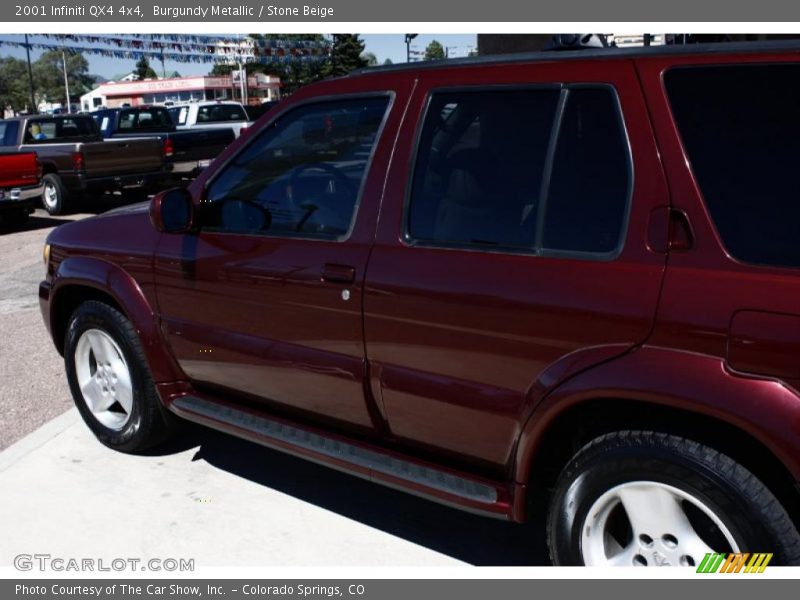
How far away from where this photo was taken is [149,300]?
13.5 feet

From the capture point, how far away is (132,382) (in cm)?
431

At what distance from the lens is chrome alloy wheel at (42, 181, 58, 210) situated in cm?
1490

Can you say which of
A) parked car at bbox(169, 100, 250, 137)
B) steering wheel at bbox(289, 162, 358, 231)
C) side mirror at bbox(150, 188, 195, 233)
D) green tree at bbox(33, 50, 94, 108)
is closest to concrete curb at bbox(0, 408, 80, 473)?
side mirror at bbox(150, 188, 195, 233)

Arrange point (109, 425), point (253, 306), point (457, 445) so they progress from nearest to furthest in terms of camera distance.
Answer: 1. point (457, 445)
2. point (253, 306)
3. point (109, 425)

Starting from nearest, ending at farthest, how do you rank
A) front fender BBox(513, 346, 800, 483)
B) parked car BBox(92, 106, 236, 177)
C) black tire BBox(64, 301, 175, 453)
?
1. front fender BBox(513, 346, 800, 483)
2. black tire BBox(64, 301, 175, 453)
3. parked car BBox(92, 106, 236, 177)

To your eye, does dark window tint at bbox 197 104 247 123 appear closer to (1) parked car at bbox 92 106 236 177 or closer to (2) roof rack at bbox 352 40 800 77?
(1) parked car at bbox 92 106 236 177

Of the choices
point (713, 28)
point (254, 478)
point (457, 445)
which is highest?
point (713, 28)

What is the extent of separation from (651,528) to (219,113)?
21.2 m

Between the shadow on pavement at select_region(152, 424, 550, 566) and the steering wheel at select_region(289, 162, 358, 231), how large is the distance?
1.36 metres

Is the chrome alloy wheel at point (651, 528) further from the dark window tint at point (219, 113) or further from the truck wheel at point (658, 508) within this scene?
the dark window tint at point (219, 113)

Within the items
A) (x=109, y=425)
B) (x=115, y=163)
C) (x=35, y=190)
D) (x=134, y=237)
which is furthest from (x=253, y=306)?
(x=115, y=163)

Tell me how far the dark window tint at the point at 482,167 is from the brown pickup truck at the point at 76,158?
41.4ft

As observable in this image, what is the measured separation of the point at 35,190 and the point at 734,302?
13.0 metres

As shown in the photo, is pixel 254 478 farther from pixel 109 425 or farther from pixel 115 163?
pixel 115 163
